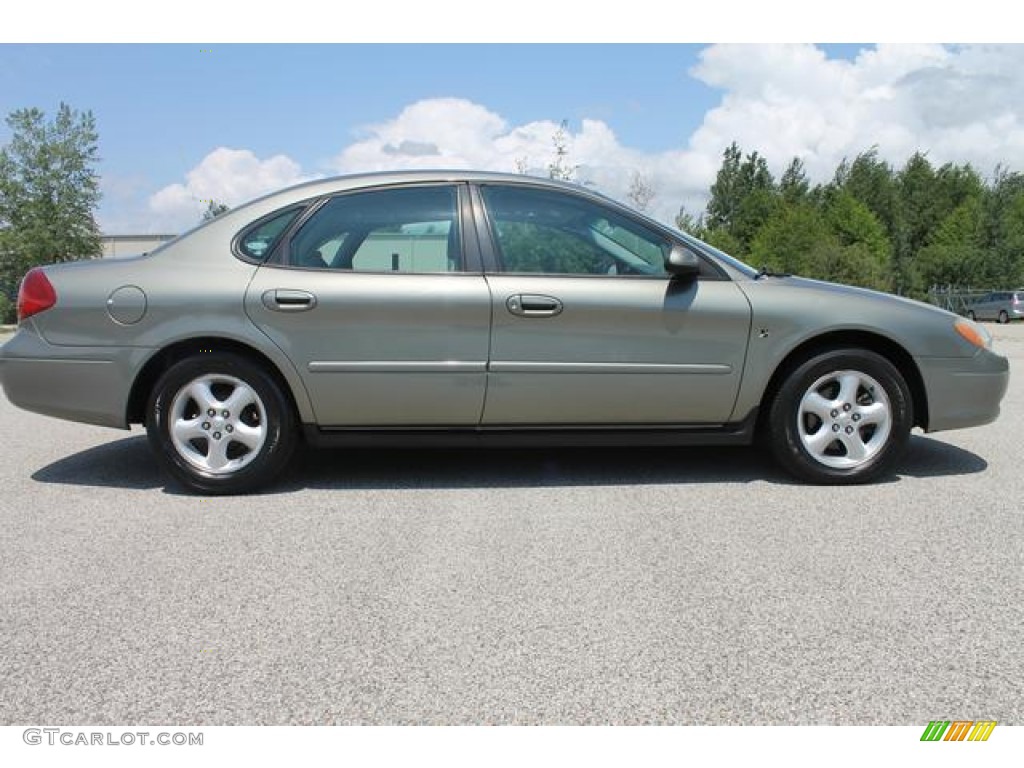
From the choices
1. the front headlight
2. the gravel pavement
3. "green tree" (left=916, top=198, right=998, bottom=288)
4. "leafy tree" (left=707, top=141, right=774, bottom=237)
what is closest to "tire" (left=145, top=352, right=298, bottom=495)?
the gravel pavement

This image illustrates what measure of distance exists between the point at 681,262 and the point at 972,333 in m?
1.69

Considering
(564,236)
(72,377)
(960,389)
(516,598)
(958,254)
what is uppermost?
(958,254)

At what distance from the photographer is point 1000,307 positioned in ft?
121

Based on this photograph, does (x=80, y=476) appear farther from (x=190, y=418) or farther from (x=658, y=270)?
(x=658, y=270)

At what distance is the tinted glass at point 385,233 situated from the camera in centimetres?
422

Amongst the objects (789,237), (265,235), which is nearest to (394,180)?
(265,235)

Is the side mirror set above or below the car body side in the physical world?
above

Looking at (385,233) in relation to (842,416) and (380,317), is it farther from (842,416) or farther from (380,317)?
(842,416)

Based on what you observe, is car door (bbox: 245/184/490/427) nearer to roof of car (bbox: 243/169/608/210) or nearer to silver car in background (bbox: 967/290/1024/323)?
roof of car (bbox: 243/169/608/210)

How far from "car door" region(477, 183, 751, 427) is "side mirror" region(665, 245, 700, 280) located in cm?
9

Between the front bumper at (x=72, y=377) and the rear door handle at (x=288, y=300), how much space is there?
70cm

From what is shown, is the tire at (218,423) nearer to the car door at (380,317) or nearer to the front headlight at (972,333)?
the car door at (380,317)

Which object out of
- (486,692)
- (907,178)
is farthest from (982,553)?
(907,178)

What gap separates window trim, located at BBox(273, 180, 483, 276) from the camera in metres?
4.20
